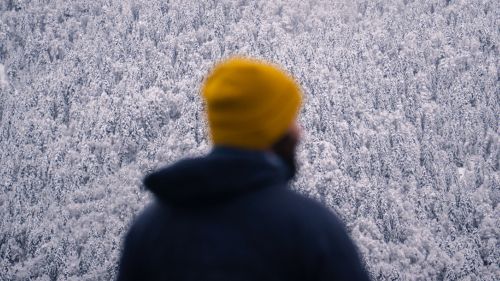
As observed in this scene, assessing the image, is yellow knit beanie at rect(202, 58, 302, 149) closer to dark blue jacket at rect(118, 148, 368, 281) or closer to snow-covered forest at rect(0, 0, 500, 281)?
dark blue jacket at rect(118, 148, 368, 281)

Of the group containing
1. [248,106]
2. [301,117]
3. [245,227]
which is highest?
[248,106]

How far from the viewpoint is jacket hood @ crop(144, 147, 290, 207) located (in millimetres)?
890

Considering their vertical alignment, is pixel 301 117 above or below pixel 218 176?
below

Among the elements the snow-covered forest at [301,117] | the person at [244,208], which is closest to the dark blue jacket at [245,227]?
the person at [244,208]

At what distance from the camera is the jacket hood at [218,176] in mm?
890

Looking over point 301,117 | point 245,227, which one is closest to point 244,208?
point 245,227

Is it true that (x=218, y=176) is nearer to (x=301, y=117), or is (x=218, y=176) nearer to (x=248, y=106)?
(x=248, y=106)

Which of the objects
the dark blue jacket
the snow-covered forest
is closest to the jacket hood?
the dark blue jacket

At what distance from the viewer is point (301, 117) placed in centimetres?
1512

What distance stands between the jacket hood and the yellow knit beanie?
29 millimetres

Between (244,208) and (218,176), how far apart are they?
8 cm

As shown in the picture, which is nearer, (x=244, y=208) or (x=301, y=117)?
(x=244, y=208)

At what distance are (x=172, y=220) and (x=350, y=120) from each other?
587 inches

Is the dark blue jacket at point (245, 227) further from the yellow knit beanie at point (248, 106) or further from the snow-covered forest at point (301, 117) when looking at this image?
the snow-covered forest at point (301, 117)
